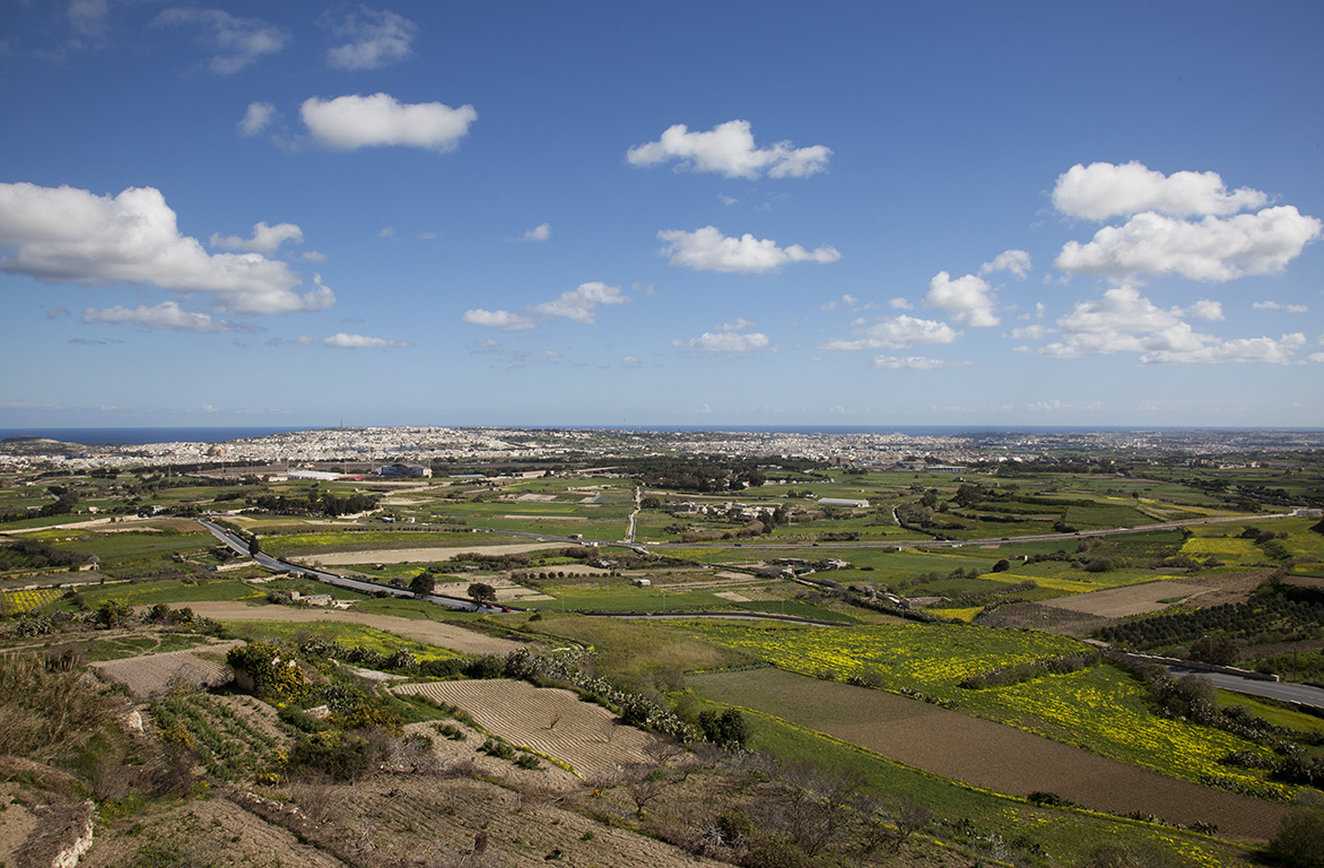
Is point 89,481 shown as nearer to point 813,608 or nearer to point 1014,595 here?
point 813,608

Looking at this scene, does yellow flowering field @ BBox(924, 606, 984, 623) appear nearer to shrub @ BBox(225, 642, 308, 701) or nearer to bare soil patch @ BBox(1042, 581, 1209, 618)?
bare soil patch @ BBox(1042, 581, 1209, 618)

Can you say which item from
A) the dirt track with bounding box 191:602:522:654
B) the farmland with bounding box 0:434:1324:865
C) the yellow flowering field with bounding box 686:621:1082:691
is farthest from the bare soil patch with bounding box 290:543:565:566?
the yellow flowering field with bounding box 686:621:1082:691

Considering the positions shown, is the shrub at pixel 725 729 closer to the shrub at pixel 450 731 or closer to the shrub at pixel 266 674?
the shrub at pixel 450 731

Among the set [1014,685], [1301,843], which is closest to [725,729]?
[1301,843]

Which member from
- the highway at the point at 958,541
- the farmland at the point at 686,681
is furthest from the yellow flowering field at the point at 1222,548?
the highway at the point at 958,541

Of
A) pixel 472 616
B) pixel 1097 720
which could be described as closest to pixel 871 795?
pixel 1097 720
